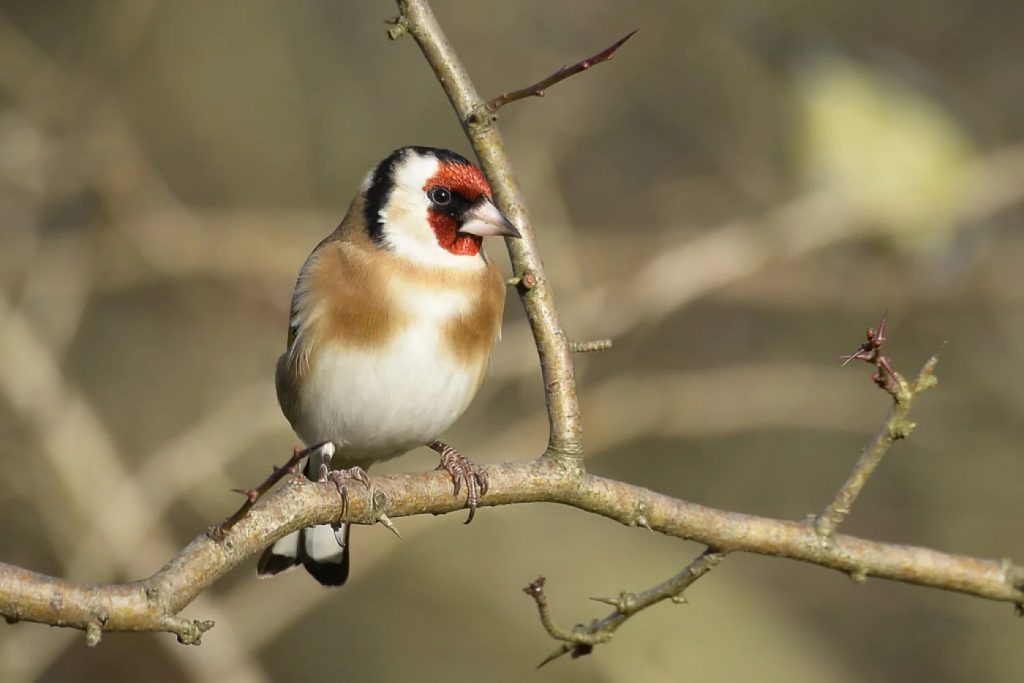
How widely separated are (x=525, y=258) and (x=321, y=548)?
170cm

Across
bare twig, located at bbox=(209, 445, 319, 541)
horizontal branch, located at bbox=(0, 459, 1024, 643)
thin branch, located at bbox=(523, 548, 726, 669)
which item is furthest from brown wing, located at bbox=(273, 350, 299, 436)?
bare twig, located at bbox=(209, 445, 319, 541)

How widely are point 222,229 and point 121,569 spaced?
1850mm

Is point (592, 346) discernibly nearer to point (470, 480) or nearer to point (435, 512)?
point (470, 480)

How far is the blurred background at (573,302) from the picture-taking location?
649cm

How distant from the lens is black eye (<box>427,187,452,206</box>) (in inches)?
162

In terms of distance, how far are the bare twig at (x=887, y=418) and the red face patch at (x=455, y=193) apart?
54.2 inches

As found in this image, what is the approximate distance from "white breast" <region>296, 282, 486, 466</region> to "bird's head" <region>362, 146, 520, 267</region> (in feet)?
0.60

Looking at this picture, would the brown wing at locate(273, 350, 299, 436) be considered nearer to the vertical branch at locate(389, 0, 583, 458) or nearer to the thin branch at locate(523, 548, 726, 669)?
the vertical branch at locate(389, 0, 583, 458)

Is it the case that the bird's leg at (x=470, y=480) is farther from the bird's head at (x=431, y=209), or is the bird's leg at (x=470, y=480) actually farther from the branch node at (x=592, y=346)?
the bird's head at (x=431, y=209)

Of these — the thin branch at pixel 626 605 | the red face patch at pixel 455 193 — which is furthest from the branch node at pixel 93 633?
the red face patch at pixel 455 193

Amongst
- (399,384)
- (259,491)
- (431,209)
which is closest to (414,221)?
(431,209)

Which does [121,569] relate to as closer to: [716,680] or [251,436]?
[251,436]

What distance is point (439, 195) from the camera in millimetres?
4129

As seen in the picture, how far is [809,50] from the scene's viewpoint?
Result: 7.43m
